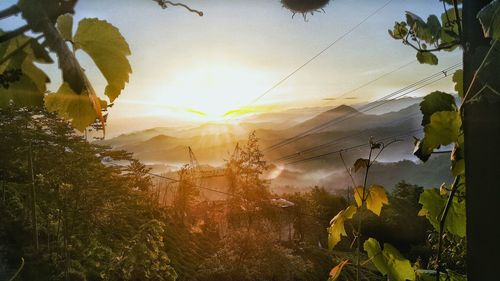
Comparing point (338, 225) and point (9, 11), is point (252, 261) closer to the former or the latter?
point (338, 225)

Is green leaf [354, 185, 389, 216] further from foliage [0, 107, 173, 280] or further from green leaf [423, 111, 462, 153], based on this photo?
foliage [0, 107, 173, 280]

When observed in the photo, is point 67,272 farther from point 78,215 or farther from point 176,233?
point 176,233

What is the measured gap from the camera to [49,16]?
10cm

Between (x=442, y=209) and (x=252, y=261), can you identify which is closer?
(x=442, y=209)

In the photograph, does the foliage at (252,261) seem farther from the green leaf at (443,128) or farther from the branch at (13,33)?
the branch at (13,33)

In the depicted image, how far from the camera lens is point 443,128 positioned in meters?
0.22

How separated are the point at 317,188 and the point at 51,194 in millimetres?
4503

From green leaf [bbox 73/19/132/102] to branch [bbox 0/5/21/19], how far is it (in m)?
0.03

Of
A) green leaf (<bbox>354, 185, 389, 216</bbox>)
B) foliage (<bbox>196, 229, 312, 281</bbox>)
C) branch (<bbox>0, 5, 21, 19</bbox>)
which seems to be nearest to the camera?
branch (<bbox>0, 5, 21, 19</bbox>)

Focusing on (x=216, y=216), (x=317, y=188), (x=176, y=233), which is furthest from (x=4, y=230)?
(x=317, y=188)

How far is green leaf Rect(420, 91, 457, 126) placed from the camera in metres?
0.24

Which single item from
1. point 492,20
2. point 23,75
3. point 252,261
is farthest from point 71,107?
point 252,261

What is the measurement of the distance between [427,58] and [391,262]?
0.17 meters

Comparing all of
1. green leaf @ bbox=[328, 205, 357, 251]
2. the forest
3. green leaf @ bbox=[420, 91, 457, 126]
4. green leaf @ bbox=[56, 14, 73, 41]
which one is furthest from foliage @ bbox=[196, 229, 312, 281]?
green leaf @ bbox=[56, 14, 73, 41]
